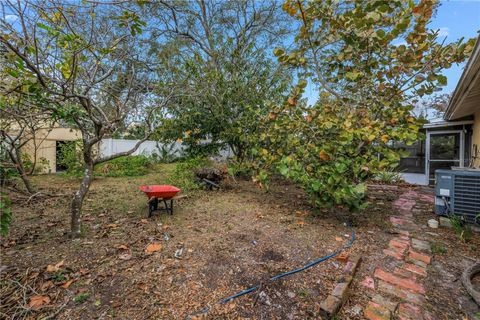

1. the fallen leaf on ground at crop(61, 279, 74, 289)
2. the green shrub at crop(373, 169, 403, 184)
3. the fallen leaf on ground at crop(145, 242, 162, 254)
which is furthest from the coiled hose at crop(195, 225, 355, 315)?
the green shrub at crop(373, 169, 403, 184)

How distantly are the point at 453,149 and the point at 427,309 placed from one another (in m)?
8.12

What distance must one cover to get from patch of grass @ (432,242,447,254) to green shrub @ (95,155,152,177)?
8.69 m

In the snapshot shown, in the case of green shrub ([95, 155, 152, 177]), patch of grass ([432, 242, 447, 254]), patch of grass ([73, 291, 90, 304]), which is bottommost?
patch of grass ([432, 242, 447, 254])

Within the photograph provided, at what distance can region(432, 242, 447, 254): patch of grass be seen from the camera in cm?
304

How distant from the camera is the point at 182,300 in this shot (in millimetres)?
2062

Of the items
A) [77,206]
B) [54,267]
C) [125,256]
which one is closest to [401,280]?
[125,256]

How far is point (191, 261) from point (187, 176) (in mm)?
4731

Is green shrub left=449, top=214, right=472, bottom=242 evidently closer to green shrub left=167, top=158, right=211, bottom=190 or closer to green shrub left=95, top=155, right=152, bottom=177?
green shrub left=167, top=158, right=211, bottom=190

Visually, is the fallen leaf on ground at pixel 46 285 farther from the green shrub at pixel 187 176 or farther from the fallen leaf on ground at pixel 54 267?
the green shrub at pixel 187 176

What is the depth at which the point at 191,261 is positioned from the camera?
265 cm

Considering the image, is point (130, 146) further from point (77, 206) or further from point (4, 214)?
point (4, 214)

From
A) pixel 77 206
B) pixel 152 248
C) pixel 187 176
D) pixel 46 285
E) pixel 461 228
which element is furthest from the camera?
pixel 187 176

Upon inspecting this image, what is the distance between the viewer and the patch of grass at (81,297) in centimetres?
199

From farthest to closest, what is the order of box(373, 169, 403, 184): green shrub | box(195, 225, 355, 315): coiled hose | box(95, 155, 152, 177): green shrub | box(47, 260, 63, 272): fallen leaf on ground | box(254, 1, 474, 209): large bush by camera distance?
box(95, 155, 152, 177): green shrub < box(373, 169, 403, 184): green shrub < box(254, 1, 474, 209): large bush < box(47, 260, 63, 272): fallen leaf on ground < box(195, 225, 355, 315): coiled hose
